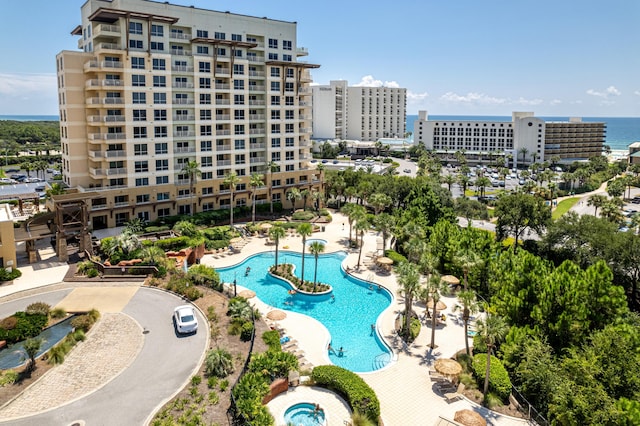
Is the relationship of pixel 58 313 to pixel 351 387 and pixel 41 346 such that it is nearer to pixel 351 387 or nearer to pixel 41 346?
pixel 41 346

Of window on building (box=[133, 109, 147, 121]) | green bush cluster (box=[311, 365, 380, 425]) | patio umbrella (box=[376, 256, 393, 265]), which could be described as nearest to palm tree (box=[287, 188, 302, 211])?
window on building (box=[133, 109, 147, 121])

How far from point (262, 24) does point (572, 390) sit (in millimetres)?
66477

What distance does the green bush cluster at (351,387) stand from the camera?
27406 mm

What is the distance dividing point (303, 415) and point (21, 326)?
860 inches

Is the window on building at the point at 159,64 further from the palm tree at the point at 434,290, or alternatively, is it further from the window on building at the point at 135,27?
the palm tree at the point at 434,290

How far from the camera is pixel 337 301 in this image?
46781 mm

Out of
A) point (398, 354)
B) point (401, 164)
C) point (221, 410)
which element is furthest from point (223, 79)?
point (401, 164)

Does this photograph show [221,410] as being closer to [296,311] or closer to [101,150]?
[296,311]

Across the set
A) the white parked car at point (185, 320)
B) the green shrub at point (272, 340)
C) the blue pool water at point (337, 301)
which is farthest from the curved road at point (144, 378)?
the blue pool water at point (337, 301)

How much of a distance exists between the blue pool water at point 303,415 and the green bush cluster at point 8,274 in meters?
32.4

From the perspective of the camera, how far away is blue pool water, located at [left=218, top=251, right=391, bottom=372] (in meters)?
36.8

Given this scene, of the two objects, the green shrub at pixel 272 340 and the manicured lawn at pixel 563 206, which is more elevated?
the manicured lawn at pixel 563 206

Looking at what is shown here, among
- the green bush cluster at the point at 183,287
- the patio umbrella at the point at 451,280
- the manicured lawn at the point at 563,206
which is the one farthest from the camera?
the manicured lawn at the point at 563,206

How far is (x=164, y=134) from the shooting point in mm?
66312
